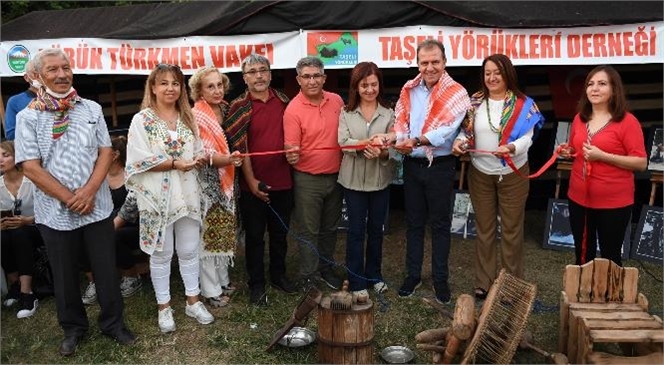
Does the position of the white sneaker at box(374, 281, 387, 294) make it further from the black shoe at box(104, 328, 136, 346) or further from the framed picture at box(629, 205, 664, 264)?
the framed picture at box(629, 205, 664, 264)

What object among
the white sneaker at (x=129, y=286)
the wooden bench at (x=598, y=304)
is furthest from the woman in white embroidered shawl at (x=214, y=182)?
the wooden bench at (x=598, y=304)

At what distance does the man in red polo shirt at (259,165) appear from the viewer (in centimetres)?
375

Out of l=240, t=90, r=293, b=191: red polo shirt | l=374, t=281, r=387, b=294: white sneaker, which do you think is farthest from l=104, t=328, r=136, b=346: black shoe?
l=374, t=281, r=387, b=294: white sneaker

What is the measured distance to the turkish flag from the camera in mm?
5574

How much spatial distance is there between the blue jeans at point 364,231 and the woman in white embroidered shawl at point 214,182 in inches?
34.1

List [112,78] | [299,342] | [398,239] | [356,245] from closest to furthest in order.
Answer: [299,342] → [356,245] → [398,239] → [112,78]

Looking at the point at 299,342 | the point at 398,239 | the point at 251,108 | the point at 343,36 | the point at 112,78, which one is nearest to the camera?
the point at 299,342

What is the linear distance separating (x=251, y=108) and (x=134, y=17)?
10.1 feet

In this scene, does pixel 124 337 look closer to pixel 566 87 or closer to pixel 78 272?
pixel 78 272

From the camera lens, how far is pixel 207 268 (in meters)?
3.99

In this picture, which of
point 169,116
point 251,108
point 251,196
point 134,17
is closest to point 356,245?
point 251,196

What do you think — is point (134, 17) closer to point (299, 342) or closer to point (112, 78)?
point (112, 78)

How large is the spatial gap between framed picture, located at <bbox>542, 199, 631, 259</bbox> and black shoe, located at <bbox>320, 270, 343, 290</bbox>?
230cm

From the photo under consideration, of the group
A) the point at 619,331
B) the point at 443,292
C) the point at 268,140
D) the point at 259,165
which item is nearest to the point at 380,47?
the point at 268,140
